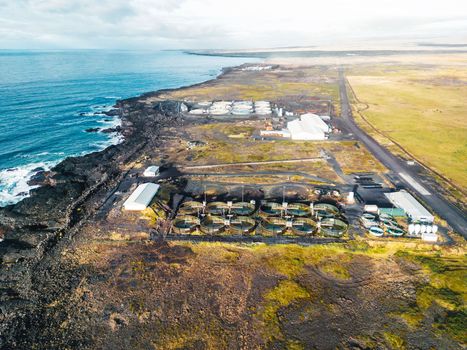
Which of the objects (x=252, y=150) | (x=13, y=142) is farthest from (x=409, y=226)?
(x=13, y=142)

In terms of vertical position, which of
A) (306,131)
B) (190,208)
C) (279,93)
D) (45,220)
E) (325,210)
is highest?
(279,93)

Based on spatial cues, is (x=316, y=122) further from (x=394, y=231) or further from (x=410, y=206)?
(x=394, y=231)

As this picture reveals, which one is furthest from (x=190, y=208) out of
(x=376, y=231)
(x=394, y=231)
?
(x=394, y=231)

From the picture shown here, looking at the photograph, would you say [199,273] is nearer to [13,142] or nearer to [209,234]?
[209,234]

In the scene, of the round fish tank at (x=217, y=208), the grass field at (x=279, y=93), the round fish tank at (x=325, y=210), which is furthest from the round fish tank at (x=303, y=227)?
the grass field at (x=279, y=93)

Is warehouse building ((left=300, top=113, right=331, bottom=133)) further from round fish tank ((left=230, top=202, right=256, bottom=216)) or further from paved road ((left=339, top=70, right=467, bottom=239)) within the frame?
round fish tank ((left=230, top=202, right=256, bottom=216))

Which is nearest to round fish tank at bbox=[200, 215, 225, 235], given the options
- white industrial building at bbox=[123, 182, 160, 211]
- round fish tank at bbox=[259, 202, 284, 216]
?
round fish tank at bbox=[259, 202, 284, 216]

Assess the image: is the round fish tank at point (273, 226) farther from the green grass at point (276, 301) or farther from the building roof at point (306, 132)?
the building roof at point (306, 132)
